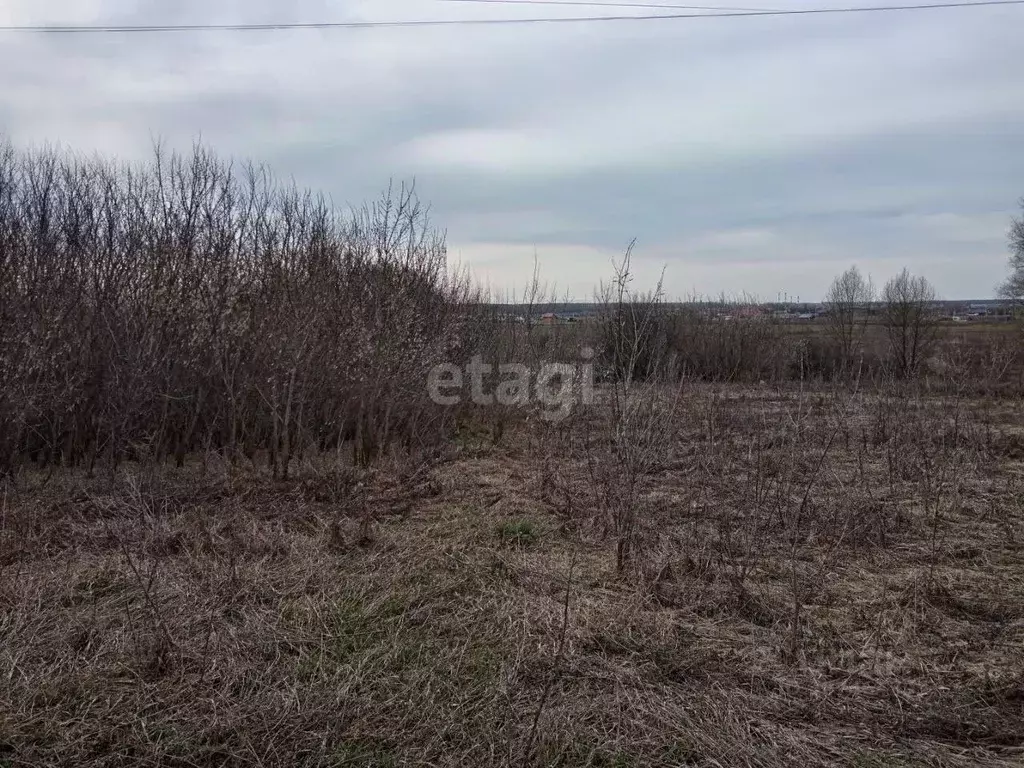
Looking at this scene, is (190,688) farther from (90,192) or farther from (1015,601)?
(90,192)

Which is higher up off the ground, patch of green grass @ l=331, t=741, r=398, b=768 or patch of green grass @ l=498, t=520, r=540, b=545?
patch of green grass @ l=498, t=520, r=540, b=545

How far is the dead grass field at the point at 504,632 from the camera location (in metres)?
2.80

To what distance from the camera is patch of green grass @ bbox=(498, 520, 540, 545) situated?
207 inches

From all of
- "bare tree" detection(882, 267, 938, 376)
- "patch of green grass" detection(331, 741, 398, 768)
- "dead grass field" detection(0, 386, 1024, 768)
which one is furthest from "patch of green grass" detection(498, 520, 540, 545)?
"bare tree" detection(882, 267, 938, 376)

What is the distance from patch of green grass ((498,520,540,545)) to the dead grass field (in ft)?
0.07

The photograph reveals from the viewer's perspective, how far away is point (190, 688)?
3.06 meters

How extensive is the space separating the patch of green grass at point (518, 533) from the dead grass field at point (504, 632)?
0.9 inches

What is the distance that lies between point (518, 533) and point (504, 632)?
66.6 inches

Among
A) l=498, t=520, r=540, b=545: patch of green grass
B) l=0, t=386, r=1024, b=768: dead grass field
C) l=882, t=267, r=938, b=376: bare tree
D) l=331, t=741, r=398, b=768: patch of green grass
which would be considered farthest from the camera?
l=882, t=267, r=938, b=376: bare tree

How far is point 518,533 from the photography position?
5.37 m

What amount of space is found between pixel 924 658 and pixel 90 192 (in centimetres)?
932

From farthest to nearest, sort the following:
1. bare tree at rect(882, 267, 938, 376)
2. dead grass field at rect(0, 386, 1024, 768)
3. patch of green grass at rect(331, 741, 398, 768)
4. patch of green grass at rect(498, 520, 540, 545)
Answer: bare tree at rect(882, 267, 938, 376)
patch of green grass at rect(498, 520, 540, 545)
dead grass field at rect(0, 386, 1024, 768)
patch of green grass at rect(331, 741, 398, 768)

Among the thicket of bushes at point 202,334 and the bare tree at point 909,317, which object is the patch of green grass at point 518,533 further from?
the bare tree at point 909,317

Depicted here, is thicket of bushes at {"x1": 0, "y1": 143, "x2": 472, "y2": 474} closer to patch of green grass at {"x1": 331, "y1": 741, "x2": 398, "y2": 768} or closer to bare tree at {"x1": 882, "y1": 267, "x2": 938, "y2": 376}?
patch of green grass at {"x1": 331, "y1": 741, "x2": 398, "y2": 768}
